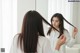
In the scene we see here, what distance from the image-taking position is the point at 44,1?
5.96ft

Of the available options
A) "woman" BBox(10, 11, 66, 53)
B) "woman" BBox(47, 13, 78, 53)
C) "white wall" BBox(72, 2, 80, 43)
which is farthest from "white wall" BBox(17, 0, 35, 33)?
"woman" BBox(10, 11, 66, 53)

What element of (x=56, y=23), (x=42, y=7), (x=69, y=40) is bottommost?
(x=69, y=40)

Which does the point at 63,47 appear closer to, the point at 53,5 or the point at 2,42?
the point at 53,5

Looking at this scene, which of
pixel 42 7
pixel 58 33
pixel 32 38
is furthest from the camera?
pixel 42 7

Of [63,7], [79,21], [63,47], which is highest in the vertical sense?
[63,7]

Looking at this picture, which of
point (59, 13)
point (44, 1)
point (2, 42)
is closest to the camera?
point (59, 13)

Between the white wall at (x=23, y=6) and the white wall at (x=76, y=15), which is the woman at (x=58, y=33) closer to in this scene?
the white wall at (x=76, y=15)

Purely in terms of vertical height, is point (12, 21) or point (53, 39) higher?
point (12, 21)

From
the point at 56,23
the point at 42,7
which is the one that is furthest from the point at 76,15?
the point at 42,7

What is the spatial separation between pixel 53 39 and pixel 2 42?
0.63 m

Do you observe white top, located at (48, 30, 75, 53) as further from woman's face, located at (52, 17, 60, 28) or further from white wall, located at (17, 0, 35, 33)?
white wall, located at (17, 0, 35, 33)

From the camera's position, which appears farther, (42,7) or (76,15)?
(42,7)

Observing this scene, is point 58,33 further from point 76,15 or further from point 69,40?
point 76,15

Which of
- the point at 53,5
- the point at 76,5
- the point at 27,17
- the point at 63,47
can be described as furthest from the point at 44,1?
the point at 27,17
